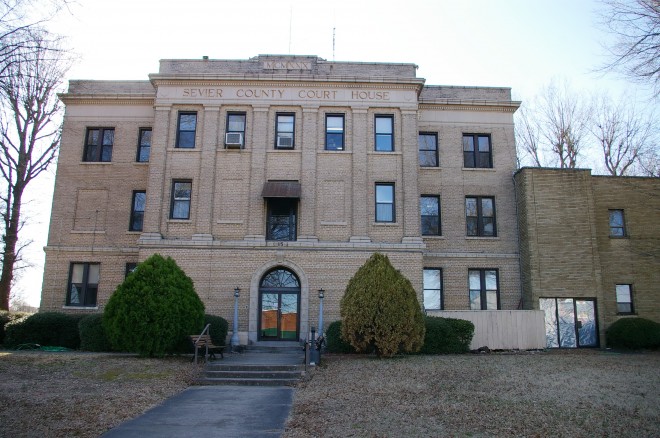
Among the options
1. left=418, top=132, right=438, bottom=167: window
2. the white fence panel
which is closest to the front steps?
the white fence panel

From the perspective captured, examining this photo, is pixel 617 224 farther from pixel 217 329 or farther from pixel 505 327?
pixel 217 329

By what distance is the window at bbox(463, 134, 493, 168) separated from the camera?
2564 centimetres

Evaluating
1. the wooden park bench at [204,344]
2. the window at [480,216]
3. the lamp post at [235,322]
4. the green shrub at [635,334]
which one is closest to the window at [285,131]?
the lamp post at [235,322]

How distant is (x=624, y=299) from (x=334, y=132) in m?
15.3

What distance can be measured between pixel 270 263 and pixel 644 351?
16.0m

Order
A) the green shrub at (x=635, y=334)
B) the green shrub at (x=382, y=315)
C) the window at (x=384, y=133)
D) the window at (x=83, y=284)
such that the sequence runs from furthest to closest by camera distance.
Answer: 1. the window at (x=83, y=284)
2. the window at (x=384, y=133)
3. the green shrub at (x=635, y=334)
4. the green shrub at (x=382, y=315)

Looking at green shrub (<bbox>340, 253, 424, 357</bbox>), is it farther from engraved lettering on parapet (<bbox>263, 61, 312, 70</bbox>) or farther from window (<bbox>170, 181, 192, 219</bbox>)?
engraved lettering on parapet (<bbox>263, 61, 312, 70</bbox>)

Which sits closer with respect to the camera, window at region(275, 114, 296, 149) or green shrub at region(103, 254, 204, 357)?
green shrub at region(103, 254, 204, 357)

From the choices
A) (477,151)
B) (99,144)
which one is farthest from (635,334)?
(99,144)

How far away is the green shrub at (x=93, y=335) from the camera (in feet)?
64.6

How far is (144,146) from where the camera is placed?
82.4ft

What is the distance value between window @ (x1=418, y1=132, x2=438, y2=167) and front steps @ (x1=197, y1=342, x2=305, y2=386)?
12.0 meters

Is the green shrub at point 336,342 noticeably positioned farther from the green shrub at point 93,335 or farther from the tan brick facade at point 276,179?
the green shrub at point 93,335

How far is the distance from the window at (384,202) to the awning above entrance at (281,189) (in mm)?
3547
